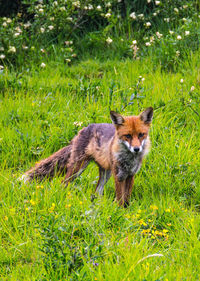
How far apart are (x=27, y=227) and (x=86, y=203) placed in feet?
2.22

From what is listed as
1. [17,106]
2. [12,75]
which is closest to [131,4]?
[12,75]

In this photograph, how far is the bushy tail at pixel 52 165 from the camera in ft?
19.4

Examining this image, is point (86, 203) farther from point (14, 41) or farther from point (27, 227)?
point (14, 41)

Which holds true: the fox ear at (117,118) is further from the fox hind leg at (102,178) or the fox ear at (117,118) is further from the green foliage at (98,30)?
the green foliage at (98,30)

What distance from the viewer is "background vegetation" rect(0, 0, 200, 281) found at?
389cm

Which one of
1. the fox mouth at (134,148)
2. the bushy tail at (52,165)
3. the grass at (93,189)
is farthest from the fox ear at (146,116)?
the bushy tail at (52,165)

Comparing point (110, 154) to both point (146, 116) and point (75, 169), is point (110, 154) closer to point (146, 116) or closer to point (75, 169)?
point (75, 169)

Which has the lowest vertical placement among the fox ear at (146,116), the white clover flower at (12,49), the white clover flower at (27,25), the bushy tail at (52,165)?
the bushy tail at (52,165)

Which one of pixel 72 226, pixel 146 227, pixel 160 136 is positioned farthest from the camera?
pixel 160 136

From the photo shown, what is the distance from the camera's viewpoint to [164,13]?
9.45 m

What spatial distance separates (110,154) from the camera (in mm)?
5582

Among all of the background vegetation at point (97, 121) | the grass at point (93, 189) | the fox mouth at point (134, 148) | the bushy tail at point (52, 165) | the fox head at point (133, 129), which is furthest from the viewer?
the bushy tail at point (52, 165)

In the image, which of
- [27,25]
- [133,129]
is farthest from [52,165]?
[27,25]

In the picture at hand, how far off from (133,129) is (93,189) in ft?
3.35
